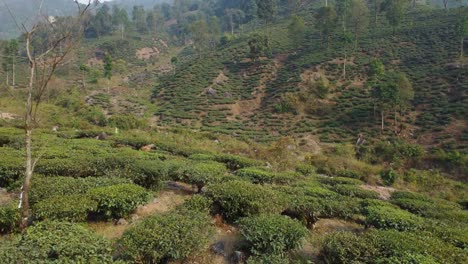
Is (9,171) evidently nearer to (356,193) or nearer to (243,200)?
(243,200)

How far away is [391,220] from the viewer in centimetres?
891

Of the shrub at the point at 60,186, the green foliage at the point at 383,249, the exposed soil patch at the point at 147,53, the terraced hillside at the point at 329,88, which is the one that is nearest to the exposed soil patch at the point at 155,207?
the shrub at the point at 60,186

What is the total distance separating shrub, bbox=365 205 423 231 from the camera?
8.74 metres

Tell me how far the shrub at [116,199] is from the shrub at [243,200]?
2094 millimetres

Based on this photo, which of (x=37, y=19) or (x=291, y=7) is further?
(x=291, y=7)

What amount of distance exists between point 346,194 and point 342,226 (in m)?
3.45

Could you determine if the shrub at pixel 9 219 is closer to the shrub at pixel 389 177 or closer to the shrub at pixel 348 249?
the shrub at pixel 348 249

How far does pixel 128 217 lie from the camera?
27.8ft

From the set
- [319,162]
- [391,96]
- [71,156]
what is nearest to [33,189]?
[71,156]

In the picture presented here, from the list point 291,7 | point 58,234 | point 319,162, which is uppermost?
point 291,7

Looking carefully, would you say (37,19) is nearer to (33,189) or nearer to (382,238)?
(33,189)

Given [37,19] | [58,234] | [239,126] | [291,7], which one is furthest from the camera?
[291,7]

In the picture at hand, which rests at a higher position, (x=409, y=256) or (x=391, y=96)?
(x=391, y=96)

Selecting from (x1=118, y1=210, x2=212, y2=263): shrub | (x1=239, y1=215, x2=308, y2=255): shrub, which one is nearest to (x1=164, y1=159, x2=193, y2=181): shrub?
(x1=118, y1=210, x2=212, y2=263): shrub
